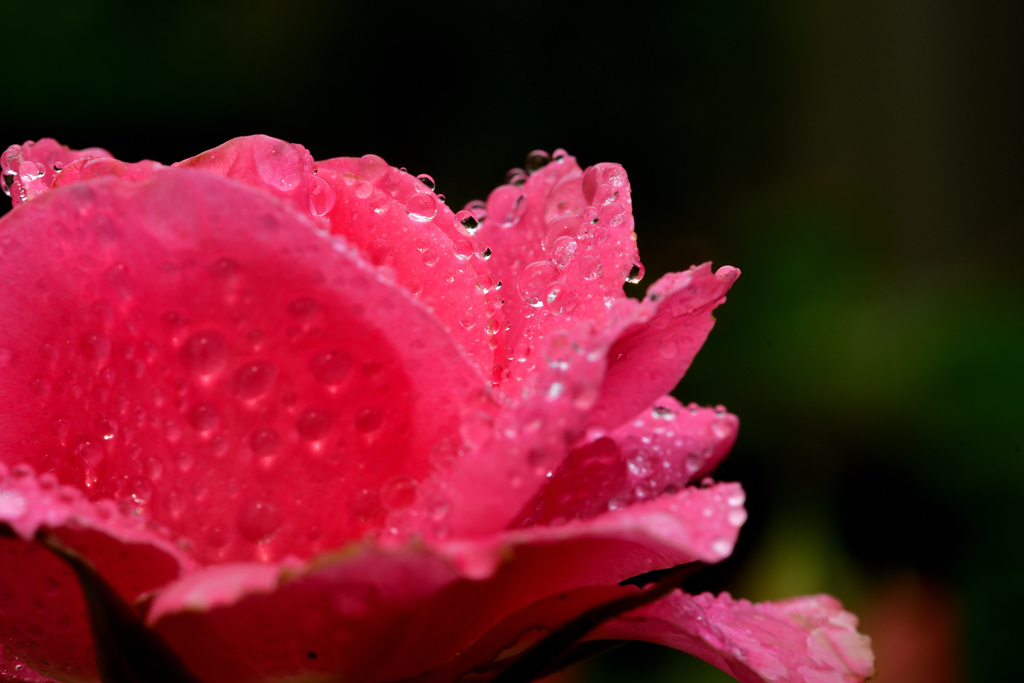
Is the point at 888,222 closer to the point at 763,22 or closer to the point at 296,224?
the point at 763,22

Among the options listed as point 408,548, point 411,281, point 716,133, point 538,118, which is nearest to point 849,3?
point 716,133

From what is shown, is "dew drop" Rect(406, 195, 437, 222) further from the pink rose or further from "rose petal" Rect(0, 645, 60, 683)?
"rose petal" Rect(0, 645, 60, 683)

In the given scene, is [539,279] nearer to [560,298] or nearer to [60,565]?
[560,298]

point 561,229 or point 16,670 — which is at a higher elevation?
point 561,229

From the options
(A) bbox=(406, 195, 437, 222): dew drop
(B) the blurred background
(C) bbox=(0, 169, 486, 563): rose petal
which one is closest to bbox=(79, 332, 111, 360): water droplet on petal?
(C) bbox=(0, 169, 486, 563): rose petal

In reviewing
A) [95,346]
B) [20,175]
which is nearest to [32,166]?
[20,175]

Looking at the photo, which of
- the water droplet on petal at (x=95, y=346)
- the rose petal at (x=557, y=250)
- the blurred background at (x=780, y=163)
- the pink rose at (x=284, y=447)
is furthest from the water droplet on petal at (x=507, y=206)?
the blurred background at (x=780, y=163)
